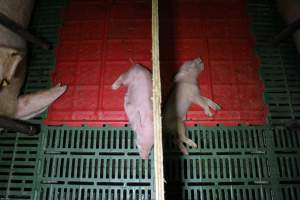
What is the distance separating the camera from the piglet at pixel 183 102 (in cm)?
181

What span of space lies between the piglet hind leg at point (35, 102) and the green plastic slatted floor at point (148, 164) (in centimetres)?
16

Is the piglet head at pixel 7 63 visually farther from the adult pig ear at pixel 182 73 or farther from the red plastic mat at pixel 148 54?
the adult pig ear at pixel 182 73

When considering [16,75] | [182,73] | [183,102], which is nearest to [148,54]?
[182,73]

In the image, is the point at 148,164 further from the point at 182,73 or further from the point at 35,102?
the point at 35,102

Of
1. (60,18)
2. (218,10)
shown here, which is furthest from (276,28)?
(60,18)

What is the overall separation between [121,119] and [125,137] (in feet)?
0.45

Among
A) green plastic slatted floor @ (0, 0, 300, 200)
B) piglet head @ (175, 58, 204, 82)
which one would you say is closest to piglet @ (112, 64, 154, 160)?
green plastic slatted floor @ (0, 0, 300, 200)

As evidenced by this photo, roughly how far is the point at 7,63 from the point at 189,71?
1196 mm

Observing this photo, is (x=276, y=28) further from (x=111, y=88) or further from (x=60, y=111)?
(x=60, y=111)

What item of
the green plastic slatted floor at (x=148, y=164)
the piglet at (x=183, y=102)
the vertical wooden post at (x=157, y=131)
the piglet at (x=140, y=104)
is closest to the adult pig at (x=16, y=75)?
the green plastic slatted floor at (x=148, y=164)

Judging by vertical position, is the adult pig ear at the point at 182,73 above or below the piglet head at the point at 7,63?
above

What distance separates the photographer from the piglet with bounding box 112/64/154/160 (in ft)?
5.53

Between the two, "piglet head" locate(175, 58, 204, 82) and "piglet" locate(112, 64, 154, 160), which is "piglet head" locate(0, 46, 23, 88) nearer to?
"piglet" locate(112, 64, 154, 160)

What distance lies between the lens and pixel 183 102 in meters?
1.87
